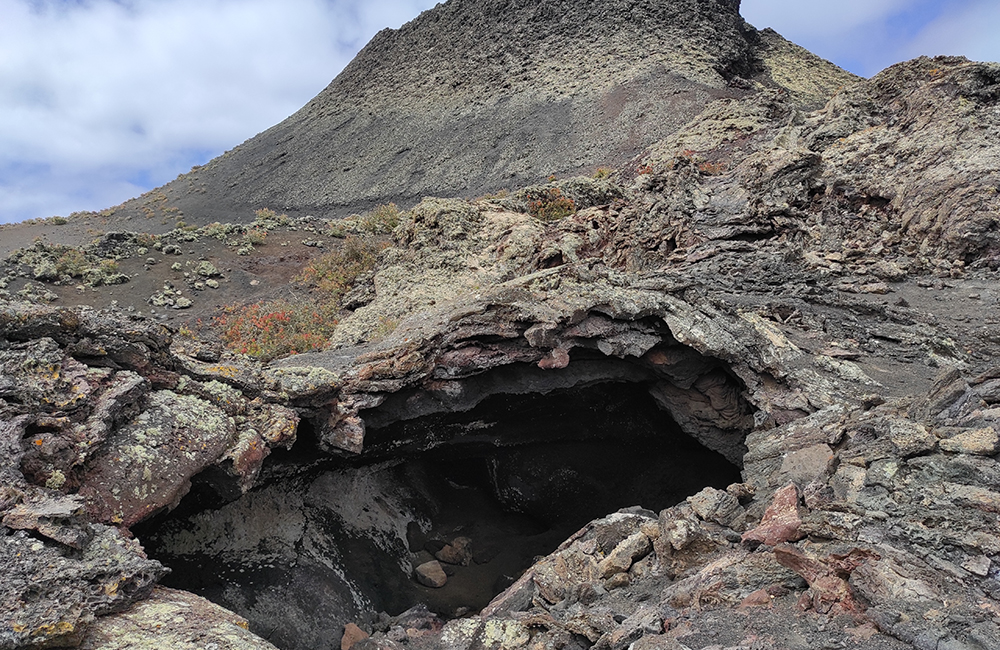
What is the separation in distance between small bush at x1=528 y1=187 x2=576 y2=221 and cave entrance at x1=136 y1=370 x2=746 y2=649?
8945mm

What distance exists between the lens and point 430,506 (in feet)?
26.7

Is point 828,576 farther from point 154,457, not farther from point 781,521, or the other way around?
point 154,457

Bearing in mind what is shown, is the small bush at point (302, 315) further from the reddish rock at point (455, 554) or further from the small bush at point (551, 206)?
the reddish rock at point (455, 554)

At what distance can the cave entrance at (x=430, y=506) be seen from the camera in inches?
232

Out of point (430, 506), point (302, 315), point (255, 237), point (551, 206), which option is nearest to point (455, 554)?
point (430, 506)

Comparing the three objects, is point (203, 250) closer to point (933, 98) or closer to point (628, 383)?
point (628, 383)

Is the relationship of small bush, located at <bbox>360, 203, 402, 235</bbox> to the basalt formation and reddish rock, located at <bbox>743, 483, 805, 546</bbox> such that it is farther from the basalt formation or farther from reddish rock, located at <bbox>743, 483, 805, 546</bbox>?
reddish rock, located at <bbox>743, 483, 805, 546</bbox>

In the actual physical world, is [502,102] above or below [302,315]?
above

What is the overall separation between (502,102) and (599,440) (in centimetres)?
3660

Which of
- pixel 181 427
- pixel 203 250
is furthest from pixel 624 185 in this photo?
pixel 203 250

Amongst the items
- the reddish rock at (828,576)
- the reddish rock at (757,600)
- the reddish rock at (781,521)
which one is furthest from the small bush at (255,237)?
the reddish rock at (828,576)

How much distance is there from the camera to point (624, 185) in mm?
18141

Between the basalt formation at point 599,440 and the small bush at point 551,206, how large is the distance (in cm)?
273

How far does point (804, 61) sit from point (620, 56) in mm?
14565
